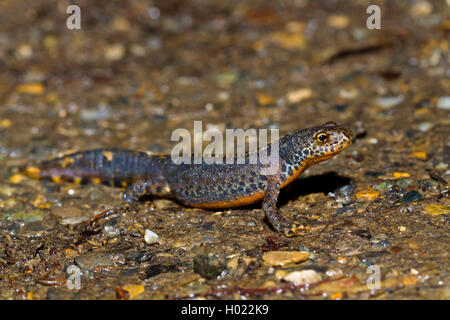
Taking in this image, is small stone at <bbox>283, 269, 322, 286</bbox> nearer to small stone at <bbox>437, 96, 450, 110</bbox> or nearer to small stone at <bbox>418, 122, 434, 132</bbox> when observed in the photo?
small stone at <bbox>418, 122, 434, 132</bbox>

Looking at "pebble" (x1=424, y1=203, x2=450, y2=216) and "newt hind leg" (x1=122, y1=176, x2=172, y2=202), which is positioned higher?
"newt hind leg" (x1=122, y1=176, x2=172, y2=202)

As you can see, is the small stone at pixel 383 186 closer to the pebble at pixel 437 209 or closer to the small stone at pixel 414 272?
the pebble at pixel 437 209

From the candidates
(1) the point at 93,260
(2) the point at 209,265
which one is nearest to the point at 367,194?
(2) the point at 209,265

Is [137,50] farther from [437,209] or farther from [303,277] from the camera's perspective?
[303,277]

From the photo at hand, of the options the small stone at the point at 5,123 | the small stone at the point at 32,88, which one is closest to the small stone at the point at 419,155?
the small stone at the point at 5,123

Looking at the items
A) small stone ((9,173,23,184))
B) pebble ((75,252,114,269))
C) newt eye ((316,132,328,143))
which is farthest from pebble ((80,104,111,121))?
newt eye ((316,132,328,143))

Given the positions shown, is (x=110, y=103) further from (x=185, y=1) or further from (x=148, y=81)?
(x=185, y=1)
